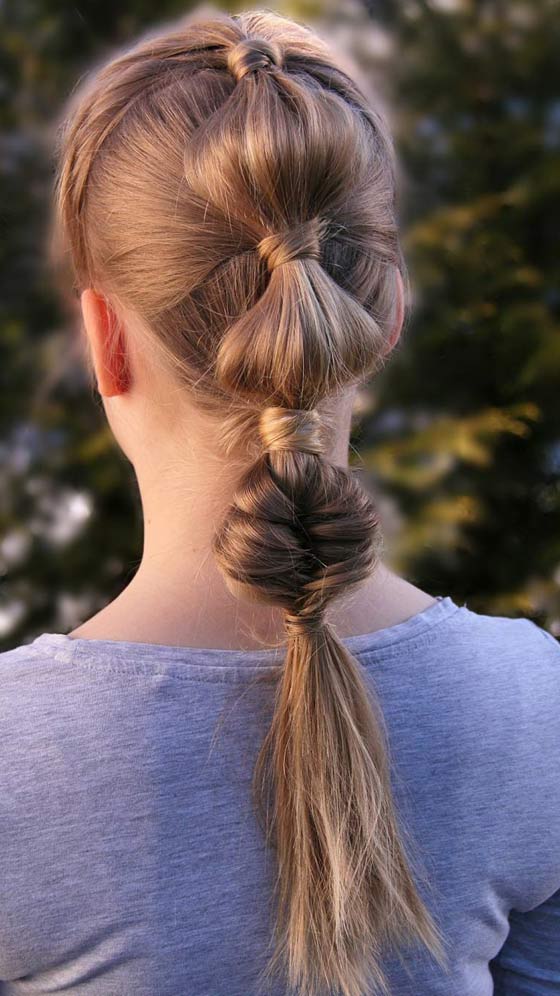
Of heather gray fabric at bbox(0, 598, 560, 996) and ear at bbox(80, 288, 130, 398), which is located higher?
ear at bbox(80, 288, 130, 398)

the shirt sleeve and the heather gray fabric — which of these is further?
the shirt sleeve

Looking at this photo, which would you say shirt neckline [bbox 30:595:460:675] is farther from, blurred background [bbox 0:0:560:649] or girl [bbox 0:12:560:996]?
blurred background [bbox 0:0:560:649]

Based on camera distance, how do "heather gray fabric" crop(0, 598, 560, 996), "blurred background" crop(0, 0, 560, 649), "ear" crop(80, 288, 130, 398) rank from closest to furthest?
1. "heather gray fabric" crop(0, 598, 560, 996)
2. "ear" crop(80, 288, 130, 398)
3. "blurred background" crop(0, 0, 560, 649)

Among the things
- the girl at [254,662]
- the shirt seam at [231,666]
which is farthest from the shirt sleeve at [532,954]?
→ the shirt seam at [231,666]

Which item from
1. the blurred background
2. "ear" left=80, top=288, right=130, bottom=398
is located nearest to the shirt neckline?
"ear" left=80, top=288, right=130, bottom=398

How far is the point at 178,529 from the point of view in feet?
3.00

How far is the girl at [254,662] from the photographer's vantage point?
775mm

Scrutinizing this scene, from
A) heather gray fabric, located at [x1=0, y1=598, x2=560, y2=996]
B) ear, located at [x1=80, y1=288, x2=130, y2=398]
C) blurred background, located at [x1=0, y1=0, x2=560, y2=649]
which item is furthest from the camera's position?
blurred background, located at [x1=0, y1=0, x2=560, y2=649]

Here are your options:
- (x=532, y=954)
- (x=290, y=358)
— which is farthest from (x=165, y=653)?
(x=532, y=954)

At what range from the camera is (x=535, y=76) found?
1896 mm

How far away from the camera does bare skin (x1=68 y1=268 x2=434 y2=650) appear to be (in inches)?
33.9

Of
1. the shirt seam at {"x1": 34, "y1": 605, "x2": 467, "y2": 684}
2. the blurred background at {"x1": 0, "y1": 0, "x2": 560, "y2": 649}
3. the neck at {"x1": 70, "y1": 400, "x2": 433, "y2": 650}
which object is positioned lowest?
the shirt seam at {"x1": 34, "y1": 605, "x2": 467, "y2": 684}

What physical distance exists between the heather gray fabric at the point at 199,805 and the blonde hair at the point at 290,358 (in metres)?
0.03

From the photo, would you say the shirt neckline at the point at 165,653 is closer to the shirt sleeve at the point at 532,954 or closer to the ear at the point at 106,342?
the ear at the point at 106,342
